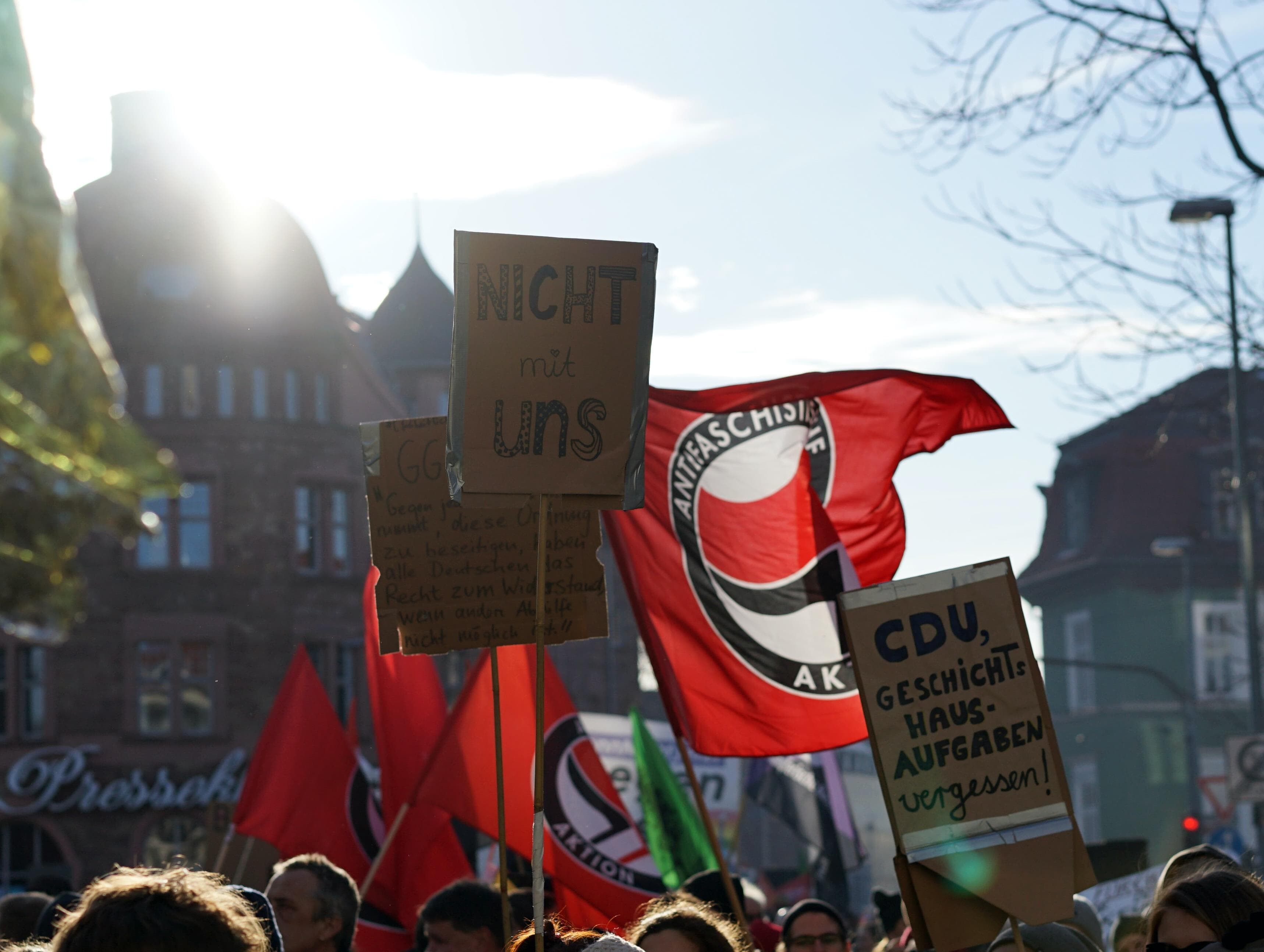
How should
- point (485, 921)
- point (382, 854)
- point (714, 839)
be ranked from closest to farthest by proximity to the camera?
1. point (714, 839)
2. point (485, 921)
3. point (382, 854)

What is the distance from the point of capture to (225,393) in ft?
116

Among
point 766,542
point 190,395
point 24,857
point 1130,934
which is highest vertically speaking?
point 190,395

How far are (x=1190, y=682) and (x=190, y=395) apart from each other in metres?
24.9

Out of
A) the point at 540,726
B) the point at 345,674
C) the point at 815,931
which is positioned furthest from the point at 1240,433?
the point at 345,674

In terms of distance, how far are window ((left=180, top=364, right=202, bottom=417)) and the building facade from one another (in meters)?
21.8

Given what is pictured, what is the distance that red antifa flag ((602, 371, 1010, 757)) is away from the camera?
732 cm

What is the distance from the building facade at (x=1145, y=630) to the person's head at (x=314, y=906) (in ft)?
127

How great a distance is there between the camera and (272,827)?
10312 mm

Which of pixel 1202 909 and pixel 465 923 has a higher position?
pixel 1202 909

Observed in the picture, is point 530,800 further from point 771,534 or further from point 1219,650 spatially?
point 1219,650

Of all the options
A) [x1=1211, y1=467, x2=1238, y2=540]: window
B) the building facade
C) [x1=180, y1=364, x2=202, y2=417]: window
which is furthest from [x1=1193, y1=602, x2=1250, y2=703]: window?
[x1=180, y1=364, x2=202, y2=417]: window

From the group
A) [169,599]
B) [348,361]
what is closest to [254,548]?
[169,599]

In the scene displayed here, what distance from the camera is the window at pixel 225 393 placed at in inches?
1394

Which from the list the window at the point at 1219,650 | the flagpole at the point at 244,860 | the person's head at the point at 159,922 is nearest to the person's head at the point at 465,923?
the person's head at the point at 159,922
